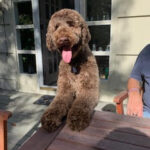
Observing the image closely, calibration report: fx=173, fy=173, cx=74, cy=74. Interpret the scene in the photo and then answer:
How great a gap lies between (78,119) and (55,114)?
0.15 m

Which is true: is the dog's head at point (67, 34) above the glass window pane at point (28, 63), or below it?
above

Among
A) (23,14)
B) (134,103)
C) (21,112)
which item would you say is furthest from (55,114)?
(23,14)

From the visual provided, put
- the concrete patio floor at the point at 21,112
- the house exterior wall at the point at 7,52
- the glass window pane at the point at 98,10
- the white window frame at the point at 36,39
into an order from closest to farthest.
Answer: the concrete patio floor at the point at 21,112, the glass window pane at the point at 98,10, the white window frame at the point at 36,39, the house exterior wall at the point at 7,52

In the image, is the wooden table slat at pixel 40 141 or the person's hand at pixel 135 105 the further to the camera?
the person's hand at pixel 135 105

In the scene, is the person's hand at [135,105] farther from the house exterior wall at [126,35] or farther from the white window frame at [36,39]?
the white window frame at [36,39]

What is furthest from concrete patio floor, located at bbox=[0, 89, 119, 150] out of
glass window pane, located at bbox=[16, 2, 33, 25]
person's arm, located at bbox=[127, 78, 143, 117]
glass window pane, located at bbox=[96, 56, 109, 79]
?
glass window pane, located at bbox=[16, 2, 33, 25]

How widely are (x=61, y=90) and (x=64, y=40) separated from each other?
393 mm

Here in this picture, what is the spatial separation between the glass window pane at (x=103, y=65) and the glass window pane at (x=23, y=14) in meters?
1.79

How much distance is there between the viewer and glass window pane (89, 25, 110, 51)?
131 inches

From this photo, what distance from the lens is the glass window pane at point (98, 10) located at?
10.6ft

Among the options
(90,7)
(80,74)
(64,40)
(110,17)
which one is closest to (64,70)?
(80,74)

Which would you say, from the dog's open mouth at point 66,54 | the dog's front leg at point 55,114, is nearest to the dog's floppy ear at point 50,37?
the dog's open mouth at point 66,54

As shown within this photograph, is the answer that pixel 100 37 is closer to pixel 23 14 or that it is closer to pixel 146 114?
pixel 23 14

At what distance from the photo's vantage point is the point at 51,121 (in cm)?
111
